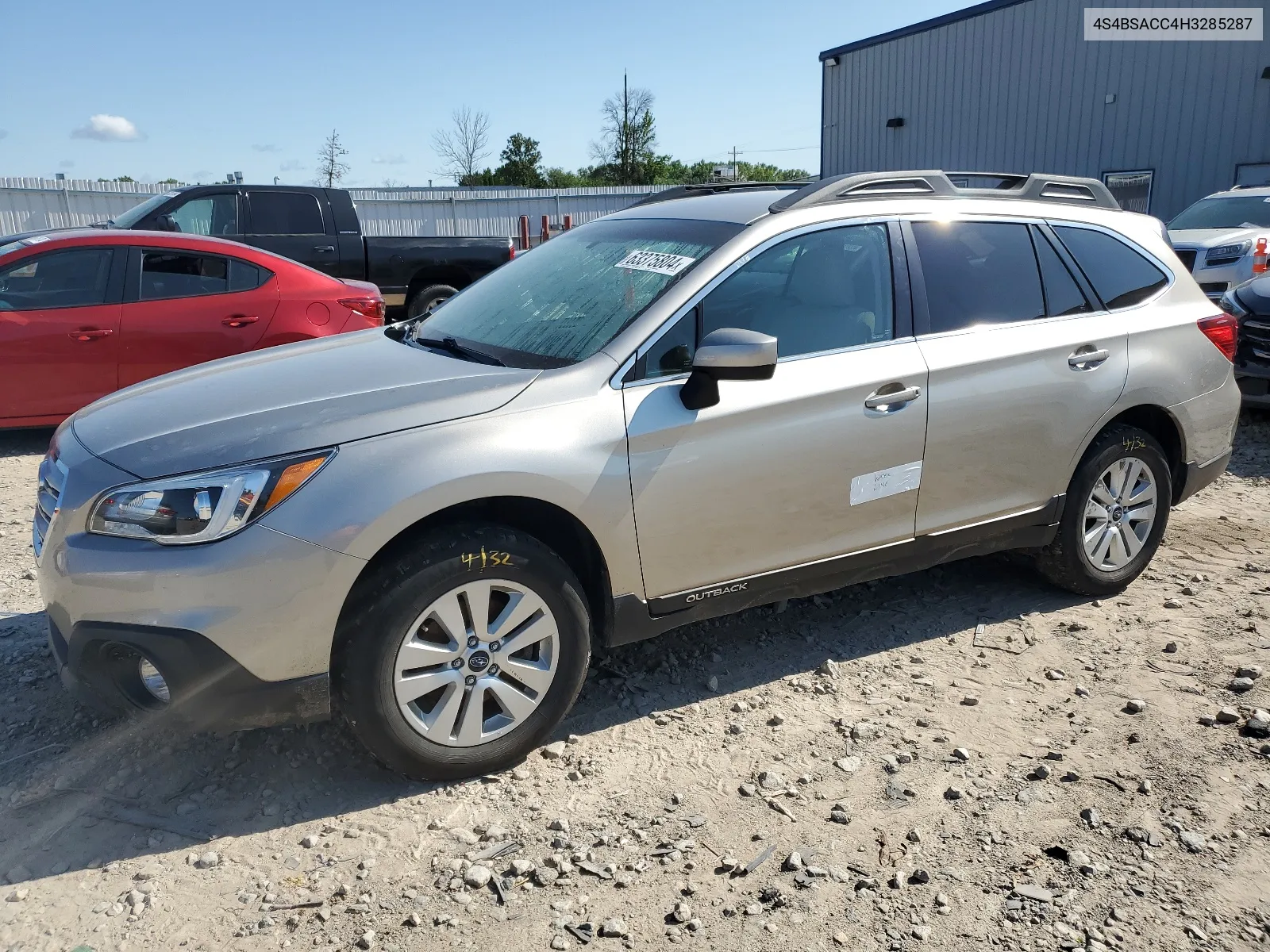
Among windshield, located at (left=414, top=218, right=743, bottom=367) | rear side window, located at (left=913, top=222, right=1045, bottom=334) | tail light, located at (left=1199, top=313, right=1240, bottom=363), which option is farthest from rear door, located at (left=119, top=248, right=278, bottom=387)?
tail light, located at (left=1199, top=313, right=1240, bottom=363)

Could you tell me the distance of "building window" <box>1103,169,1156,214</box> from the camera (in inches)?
790

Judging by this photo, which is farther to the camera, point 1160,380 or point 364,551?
point 1160,380

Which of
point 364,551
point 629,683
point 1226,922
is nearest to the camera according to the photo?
point 1226,922

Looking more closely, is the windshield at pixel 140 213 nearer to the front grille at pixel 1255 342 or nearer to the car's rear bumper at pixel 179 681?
the car's rear bumper at pixel 179 681

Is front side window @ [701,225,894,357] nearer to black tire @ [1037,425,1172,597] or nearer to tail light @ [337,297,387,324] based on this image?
black tire @ [1037,425,1172,597]

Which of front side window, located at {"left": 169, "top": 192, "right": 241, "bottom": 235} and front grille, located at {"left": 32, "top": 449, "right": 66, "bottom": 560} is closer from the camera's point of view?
front grille, located at {"left": 32, "top": 449, "right": 66, "bottom": 560}

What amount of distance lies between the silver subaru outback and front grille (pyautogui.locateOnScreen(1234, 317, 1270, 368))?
3.77 metres

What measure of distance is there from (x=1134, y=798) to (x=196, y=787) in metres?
2.93

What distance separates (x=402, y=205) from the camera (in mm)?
24922

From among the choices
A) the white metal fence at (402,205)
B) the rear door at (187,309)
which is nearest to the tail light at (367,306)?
the rear door at (187,309)

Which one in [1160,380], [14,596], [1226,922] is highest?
[1160,380]

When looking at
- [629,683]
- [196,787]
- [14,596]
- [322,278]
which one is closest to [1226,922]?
[629,683]

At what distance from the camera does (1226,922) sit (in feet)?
8.47

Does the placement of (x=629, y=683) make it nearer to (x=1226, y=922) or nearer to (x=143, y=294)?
(x=1226, y=922)
